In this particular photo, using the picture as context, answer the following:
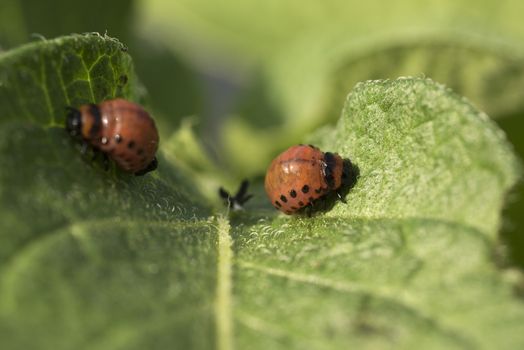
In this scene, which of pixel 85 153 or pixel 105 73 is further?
pixel 105 73

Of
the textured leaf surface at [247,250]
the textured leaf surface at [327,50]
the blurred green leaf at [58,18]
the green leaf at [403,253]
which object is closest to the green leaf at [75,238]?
the textured leaf surface at [247,250]

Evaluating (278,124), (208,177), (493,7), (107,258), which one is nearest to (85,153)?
(107,258)

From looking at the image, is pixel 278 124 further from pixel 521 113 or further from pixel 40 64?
pixel 40 64

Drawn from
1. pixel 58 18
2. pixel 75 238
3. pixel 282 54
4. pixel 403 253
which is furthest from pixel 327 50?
pixel 75 238

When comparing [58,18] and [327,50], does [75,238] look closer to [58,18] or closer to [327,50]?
[58,18]

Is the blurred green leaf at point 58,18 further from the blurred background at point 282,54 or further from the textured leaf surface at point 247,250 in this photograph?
the textured leaf surface at point 247,250
